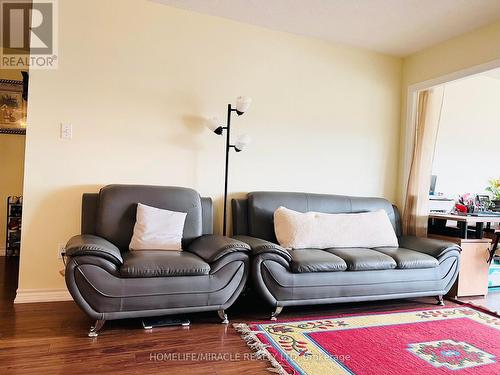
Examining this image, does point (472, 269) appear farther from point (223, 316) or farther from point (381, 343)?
point (223, 316)

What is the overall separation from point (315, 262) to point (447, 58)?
2513mm

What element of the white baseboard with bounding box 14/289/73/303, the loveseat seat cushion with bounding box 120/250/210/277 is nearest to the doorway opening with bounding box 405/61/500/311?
the loveseat seat cushion with bounding box 120/250/210/277

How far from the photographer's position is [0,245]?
4.31m

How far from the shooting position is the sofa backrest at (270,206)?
3.23 meters

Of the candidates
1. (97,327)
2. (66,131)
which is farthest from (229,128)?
(97,327)

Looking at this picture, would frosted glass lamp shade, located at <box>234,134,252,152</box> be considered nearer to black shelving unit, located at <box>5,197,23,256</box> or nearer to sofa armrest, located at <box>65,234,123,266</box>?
sofa armrest, located at <box>65,234,123,266</box>

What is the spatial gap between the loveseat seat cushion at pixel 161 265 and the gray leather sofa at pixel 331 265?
1.36 feet

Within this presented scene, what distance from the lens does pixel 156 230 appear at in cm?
275

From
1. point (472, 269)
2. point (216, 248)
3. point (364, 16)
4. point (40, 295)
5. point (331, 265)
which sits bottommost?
point (40, 295)

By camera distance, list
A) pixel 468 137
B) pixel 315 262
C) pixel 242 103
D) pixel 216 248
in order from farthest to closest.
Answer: pixel 468 137, pixel 242 103, pixel 315 262, pixel 216 248

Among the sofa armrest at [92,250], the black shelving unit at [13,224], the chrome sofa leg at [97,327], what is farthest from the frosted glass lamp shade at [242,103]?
the black shelving unit at [13,224]

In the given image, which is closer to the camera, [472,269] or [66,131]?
[66,131]

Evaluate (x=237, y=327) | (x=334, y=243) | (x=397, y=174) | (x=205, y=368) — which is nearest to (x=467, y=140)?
(x=397, y=174)

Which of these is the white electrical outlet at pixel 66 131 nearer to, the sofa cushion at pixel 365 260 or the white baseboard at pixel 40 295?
the white baseboard at pixel 40 295
